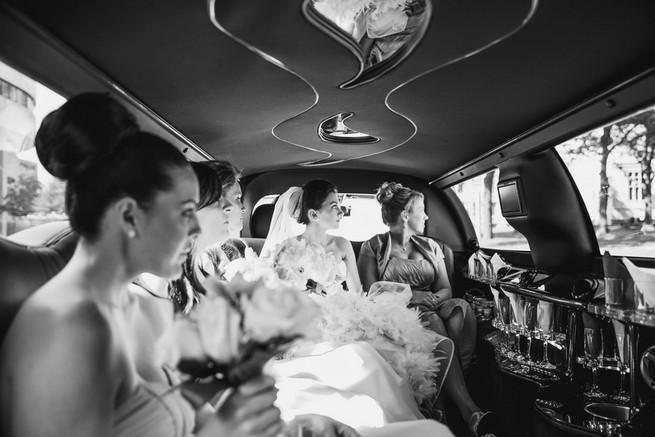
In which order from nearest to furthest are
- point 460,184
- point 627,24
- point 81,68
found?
point 627,24 → point 81,68 → point 460,184

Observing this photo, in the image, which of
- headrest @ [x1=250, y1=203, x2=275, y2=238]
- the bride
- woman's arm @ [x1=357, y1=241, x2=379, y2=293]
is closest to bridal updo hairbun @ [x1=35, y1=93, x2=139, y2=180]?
→ the bride

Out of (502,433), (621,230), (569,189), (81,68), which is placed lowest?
(502,433)

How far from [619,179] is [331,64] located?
77.5 inches

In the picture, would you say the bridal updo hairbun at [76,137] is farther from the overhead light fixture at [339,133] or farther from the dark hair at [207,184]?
the overhead light fixture at [339,133]

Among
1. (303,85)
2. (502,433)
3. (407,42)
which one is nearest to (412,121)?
(303,85)

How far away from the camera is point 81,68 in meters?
1.95

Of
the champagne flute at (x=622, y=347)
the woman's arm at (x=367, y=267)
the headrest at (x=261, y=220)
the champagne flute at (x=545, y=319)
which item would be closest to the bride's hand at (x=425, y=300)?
the woman's arm at (x=367, y=267)

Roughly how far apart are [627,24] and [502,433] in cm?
242

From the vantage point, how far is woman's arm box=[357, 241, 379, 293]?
4465 mm

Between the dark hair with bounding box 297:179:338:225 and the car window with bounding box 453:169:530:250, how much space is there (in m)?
1.49

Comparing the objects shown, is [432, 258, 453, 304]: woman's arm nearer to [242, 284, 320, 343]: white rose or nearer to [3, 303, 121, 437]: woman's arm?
[242, 284, 320, 343]: white rose

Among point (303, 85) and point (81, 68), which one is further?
point (303, 85)

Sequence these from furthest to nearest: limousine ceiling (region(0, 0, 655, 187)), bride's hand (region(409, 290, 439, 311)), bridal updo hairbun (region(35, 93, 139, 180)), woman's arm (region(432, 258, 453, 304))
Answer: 1. woman's arm (region(432, 258, 453, 304))
2. bride's hand (region(409, 290, 439, 311))
3. limousine ceiling (region(0, 0, 655, 187))
4. bridal updo hairbun (region(35, 93, 139, 180))

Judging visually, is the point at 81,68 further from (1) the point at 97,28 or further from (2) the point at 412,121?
(2) the point at 412,121
